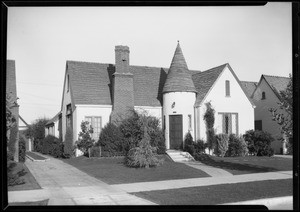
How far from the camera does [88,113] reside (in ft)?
75.6

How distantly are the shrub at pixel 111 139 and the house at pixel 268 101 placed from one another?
13.8 m

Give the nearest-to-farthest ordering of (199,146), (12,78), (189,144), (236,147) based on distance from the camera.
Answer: (12,78) < (199,146) < (189,144) < (236,147)

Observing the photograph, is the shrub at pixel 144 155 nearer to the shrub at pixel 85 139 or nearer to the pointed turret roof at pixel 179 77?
the shrub at pixel 85 139

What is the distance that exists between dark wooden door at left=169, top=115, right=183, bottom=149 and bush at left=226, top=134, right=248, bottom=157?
3805mm

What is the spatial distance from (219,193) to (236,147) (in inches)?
530

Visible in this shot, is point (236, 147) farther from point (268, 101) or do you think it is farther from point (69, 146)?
point (69, 146)

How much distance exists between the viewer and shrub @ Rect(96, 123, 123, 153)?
21.1 m

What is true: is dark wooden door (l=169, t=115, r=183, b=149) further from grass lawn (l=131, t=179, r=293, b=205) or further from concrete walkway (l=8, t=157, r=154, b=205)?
grass lawn (l=131, t=179, r=293, b=205)

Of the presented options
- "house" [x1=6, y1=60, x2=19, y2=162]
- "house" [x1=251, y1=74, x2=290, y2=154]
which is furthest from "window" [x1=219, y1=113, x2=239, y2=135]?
"house" [x1=6, y1=60, x2=19, y2=162]

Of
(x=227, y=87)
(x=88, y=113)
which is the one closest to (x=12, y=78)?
(x=88, y=113)

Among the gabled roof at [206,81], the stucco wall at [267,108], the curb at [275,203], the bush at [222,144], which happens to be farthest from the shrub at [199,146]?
the curb at [275,203]

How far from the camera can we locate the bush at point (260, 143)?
23109 mm
